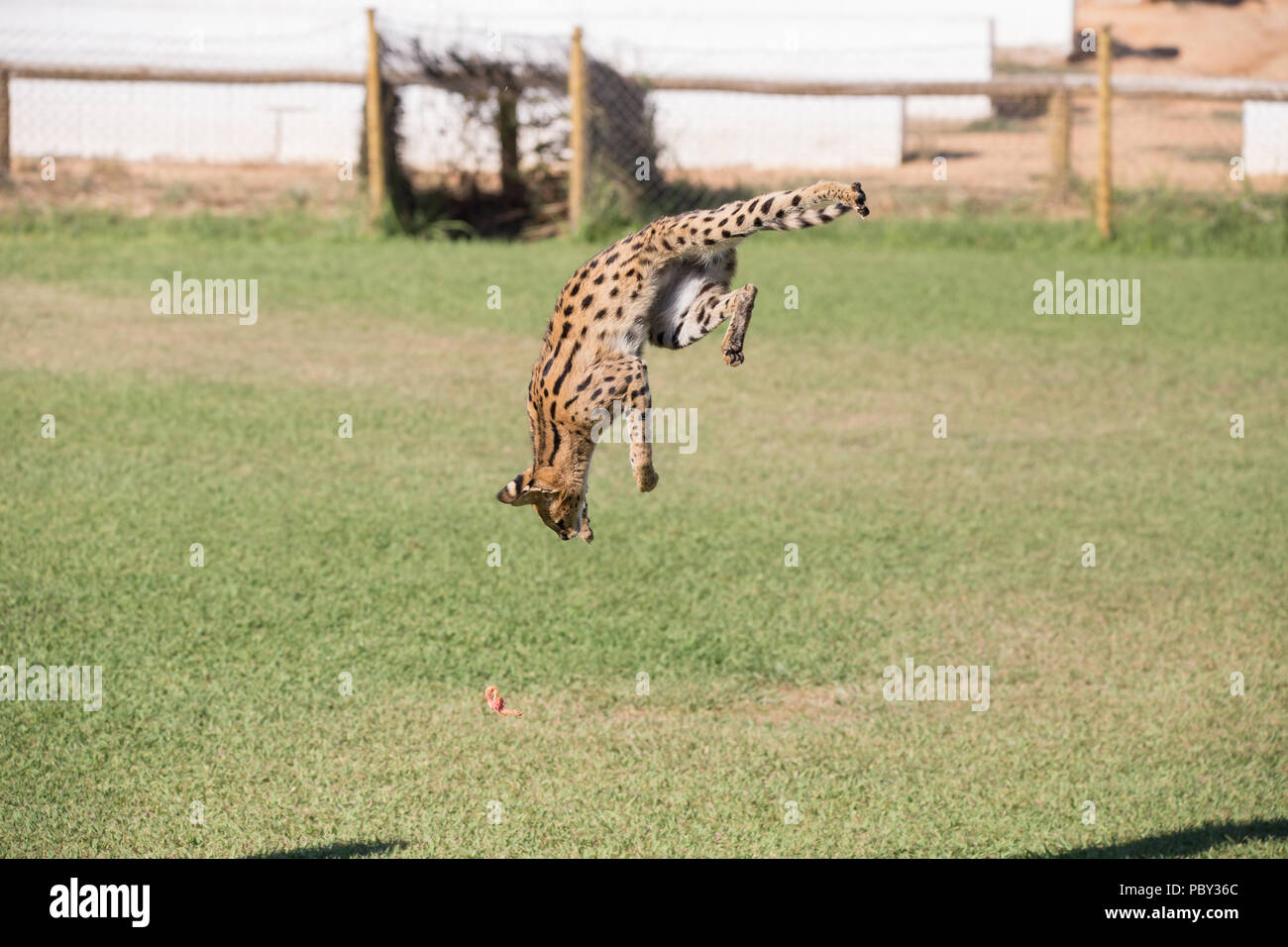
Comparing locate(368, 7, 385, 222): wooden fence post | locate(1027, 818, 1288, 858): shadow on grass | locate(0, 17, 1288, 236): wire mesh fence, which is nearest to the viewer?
locate(1027, 818, 1288, 858): shadow on grass

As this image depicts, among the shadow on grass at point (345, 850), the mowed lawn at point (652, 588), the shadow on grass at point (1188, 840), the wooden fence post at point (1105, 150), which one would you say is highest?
the wooden fence post at point (1105, 150)

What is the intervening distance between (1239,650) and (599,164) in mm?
15151

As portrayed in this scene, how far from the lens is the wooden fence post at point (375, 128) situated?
76.2 feet

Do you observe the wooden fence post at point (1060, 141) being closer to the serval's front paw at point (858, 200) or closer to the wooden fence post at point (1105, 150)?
the wooden fence post at point (1105, 150)

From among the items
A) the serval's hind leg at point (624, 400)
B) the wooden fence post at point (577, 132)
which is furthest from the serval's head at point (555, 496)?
the wooden fence post at point (577, 132)

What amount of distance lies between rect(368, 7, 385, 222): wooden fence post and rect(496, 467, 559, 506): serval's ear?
1989 cm

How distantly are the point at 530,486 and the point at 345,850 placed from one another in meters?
4.09

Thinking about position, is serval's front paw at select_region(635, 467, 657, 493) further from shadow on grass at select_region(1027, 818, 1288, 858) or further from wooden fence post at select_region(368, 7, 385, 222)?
wooden fence post at select_region(368, 7, 385, 222)

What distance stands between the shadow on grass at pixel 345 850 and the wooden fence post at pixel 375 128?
16998mm

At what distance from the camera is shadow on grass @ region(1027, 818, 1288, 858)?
7812 mm

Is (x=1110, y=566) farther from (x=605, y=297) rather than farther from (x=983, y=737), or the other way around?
(x=605, y=297)

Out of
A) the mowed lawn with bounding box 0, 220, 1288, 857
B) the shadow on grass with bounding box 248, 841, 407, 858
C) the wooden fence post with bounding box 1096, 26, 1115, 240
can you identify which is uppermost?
the wooden fence post with bounding box 1096, 26, 1115, 240

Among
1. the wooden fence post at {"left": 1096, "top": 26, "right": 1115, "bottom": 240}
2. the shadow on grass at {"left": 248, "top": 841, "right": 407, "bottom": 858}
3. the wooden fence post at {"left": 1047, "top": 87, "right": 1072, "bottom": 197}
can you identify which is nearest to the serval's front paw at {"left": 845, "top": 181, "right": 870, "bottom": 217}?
the shadow on grass at {"left": 248, "top": 841, "right": 407, "bottom": 858}

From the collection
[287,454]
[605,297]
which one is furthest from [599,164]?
[605,297]
